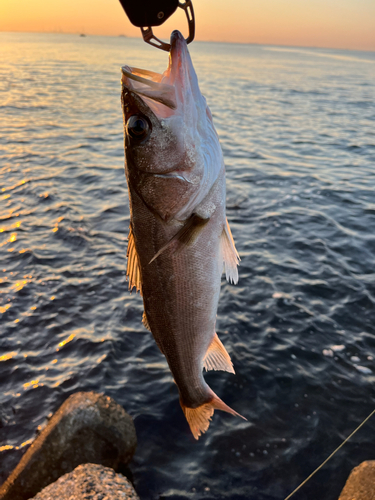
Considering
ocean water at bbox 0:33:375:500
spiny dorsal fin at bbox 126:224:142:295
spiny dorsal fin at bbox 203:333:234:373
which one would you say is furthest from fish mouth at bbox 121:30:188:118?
ocean water at bbox 0:33:375:500

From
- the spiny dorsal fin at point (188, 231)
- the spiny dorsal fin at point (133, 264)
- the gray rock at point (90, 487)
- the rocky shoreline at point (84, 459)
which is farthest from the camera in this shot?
the rocky shoreline at point (84, 459)

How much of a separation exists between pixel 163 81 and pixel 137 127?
312mm

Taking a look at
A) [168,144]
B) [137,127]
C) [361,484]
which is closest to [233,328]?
[361,484]

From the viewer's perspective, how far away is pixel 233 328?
Result: 784 centimetres

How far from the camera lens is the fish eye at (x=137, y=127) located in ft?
8.43

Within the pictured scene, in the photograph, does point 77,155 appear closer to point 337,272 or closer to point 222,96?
point 337,272

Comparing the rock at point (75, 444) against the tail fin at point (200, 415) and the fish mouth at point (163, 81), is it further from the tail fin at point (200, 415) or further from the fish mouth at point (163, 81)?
the fish mouth at point (163, 81)

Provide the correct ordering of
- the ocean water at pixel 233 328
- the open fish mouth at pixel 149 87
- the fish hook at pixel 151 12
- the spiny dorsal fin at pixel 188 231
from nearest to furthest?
the fish hook at pixel 151 12
the open fish mouth at pixel 149 87
the spiny dorsal fin at pixel 188 231
the ocean water at pixel 233 328

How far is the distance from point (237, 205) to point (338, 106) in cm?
2343

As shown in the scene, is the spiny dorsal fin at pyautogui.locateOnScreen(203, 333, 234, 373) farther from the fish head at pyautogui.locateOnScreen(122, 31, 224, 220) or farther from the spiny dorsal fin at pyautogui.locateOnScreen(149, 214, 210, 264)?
the fish head at pyautogui.locateOnScreen(122, 31, 224, 220)

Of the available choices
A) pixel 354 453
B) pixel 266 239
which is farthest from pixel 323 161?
pixel 354 453

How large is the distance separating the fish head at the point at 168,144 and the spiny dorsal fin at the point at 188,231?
Answer: 0.05m

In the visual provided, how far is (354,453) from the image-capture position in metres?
5.66

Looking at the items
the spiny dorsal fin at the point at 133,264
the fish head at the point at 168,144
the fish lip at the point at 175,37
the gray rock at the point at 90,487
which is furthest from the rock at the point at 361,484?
the fish lip at the point at 175,37
